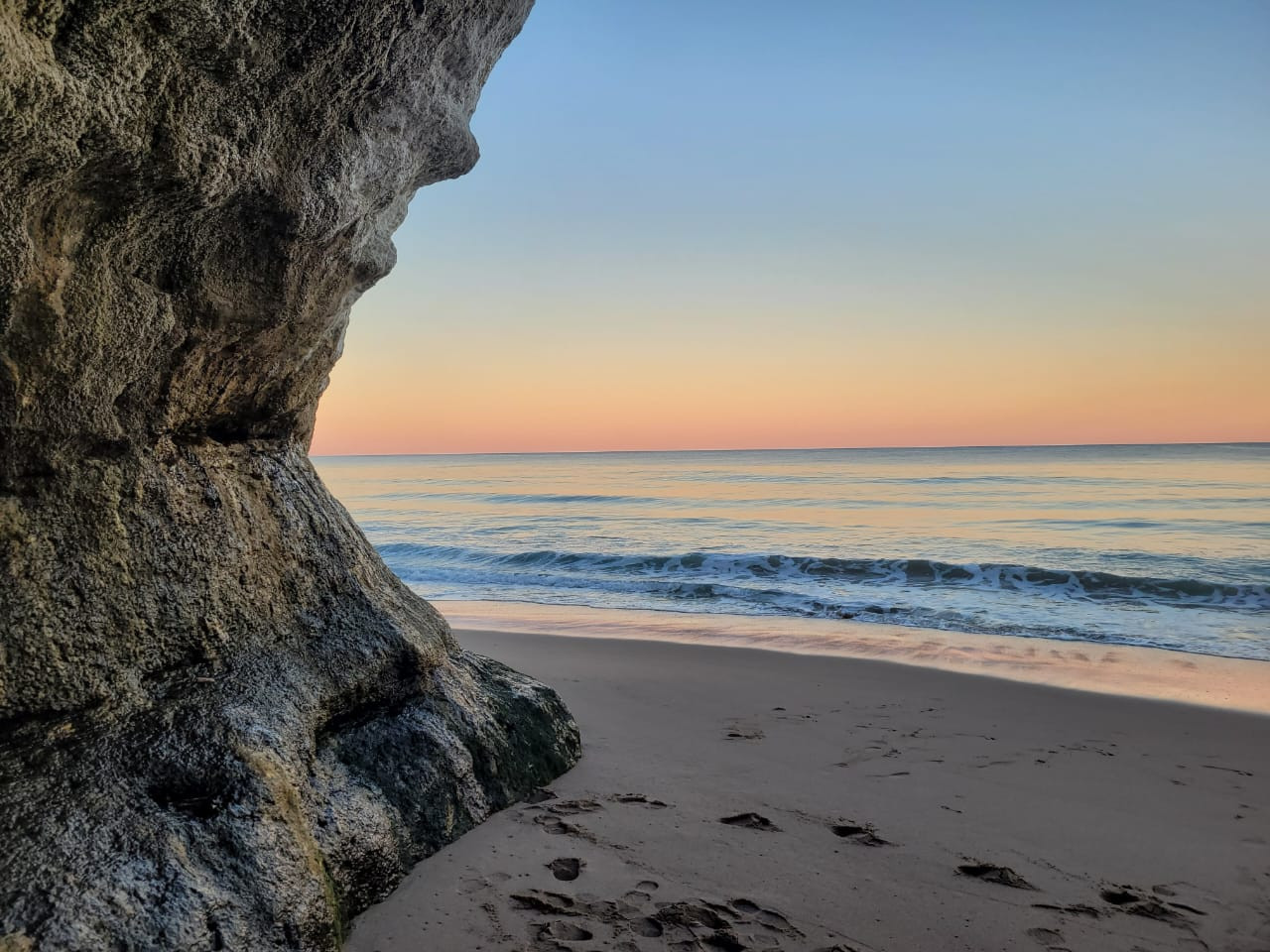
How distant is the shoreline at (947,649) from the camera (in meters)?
7.03

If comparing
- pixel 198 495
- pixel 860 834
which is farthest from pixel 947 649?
pixel 198 495

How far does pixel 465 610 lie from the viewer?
11.5 m

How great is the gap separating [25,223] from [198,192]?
1.68 feet

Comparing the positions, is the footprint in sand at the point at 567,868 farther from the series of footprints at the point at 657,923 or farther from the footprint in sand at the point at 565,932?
the footprint in sand at the point at 565,932

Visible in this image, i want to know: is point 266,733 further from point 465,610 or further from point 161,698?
point 465,610

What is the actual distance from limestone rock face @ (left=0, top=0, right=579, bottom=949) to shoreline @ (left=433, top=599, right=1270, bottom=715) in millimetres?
5310

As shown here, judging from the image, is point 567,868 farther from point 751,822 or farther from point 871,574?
point 871,574

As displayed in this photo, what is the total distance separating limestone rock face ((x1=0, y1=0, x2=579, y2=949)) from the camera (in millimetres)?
2260

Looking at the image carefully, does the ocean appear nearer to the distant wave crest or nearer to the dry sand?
→ the distant wave crest

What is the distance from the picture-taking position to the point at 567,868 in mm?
3387

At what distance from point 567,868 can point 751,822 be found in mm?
964

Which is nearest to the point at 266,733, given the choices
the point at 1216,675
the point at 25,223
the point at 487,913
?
the point at 487,913

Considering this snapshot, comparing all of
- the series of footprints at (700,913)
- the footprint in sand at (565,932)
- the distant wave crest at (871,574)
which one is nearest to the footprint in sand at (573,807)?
the series of footprints at (700,913)

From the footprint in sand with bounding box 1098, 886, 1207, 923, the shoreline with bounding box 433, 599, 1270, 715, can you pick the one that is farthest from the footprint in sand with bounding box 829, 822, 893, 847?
the shoreline with bounding box 433, 599, 1270, 715
